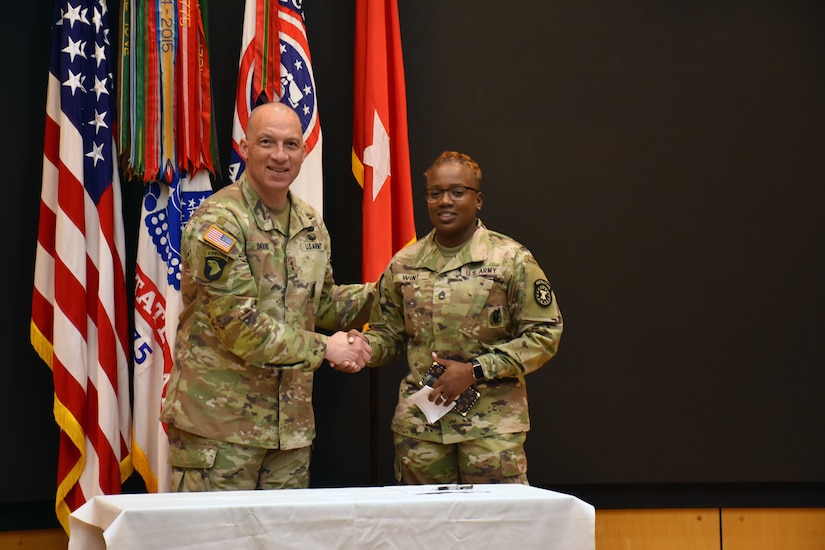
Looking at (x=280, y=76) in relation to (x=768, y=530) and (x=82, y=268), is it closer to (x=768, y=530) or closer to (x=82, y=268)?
(x=82, y=268)

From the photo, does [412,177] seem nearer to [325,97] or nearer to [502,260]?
[325,97]

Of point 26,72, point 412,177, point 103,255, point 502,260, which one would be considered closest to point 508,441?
point 502,260

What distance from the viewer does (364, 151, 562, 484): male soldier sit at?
2.95 metres

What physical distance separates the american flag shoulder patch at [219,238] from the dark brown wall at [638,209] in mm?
1319

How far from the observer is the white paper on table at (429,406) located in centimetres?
296

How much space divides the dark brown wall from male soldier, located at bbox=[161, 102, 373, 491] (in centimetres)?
111

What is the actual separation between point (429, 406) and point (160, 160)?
1.59 m

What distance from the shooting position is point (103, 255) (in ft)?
12.0

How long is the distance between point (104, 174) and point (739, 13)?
3105 mm

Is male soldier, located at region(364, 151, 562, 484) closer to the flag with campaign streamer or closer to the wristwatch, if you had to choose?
the wristwatch

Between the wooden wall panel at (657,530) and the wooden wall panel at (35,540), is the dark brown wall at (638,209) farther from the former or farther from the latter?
the wooden wall panel at (35,540)

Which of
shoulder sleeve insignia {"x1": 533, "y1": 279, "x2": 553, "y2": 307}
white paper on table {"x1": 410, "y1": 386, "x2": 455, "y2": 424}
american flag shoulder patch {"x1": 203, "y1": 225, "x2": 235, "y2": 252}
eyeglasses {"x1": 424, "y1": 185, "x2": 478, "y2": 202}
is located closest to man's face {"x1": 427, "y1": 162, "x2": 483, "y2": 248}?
eyeglasses {"x1": 424, "y1": 185, "x2": 478, "y2": 202}

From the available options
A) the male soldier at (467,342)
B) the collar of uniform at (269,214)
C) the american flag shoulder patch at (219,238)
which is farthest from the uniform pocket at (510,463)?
the american flag shoulder patch at (219,238)

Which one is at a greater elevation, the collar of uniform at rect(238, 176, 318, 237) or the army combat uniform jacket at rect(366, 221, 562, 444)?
the collar of uniform at rect(238, 176, 318, 237)
